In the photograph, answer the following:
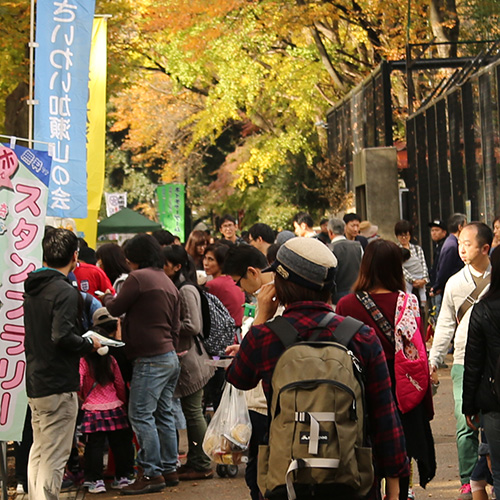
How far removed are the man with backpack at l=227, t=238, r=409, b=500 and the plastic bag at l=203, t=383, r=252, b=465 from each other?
7.66ft

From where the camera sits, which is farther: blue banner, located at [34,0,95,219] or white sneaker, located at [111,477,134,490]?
blue banner, located at [34,0,95,219]

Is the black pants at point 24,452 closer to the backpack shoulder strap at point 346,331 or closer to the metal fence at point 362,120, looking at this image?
the backpack shoulder strap at point 346,331

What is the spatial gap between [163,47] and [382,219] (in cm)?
1386

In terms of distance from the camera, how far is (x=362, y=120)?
26016 millimetres

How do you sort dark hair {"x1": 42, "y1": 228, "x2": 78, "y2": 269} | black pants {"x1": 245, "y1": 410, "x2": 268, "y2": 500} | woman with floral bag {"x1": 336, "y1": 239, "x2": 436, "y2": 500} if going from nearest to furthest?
black pants {"x1": 245, "y1": 410, "x2": 268, "y2": 500} < woman with floral bag {"x1": 336, "y1": 239, "x2": 436, "y2": 500} < dark hair {"x1": 42, "y1": 228, "x2": 78, "y2": 269}

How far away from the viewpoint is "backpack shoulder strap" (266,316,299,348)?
3.84 m

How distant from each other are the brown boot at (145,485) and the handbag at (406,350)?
296 cm

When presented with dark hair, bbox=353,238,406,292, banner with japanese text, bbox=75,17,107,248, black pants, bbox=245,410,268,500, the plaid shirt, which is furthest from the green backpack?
banner with japanese text, bbox=75,17,107,248

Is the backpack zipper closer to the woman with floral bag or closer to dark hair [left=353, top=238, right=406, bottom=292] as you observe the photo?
the woman with floral bag

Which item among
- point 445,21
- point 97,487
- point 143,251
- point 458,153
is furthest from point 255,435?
point 445,21

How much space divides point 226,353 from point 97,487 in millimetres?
2339

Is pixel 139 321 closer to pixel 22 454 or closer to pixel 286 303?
pixel 22 454

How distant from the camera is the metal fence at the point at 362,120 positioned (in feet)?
76.1

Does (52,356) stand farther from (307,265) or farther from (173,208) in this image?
(173,208)
